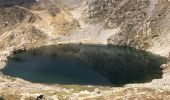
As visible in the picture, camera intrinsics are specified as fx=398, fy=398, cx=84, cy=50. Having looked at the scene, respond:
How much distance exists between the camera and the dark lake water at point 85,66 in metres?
134

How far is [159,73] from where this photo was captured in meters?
140

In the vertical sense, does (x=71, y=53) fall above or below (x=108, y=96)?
above

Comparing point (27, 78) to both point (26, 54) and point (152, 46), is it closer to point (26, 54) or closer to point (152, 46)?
point (26, 54)

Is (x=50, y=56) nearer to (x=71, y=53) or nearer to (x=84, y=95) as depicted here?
(x=71, y=53)

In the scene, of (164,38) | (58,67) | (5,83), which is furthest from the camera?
(164,38)

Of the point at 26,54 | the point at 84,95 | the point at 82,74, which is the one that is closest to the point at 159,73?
the point at 82,74

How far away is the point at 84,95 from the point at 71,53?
3561 inches

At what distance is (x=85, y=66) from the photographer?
156m

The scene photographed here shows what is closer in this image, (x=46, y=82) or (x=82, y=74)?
(x=46, y=82)

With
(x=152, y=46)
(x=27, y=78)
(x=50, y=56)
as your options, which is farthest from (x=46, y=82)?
(x=152, y=46)

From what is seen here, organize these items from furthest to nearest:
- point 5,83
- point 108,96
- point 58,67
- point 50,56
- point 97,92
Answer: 1. point 50,56
2. point 58,67
3. point 5,83
4. point 97,92
5. point 108,96

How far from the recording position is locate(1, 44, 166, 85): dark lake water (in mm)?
134375

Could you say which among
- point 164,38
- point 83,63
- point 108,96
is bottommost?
point 108,96

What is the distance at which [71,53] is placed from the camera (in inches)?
7362
